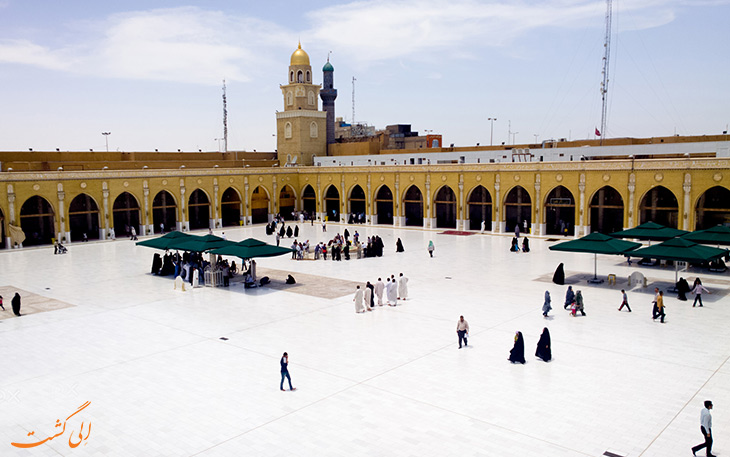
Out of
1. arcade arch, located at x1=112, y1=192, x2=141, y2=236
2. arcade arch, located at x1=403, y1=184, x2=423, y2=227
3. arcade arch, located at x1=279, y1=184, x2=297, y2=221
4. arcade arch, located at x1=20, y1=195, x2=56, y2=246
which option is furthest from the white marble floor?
arcade arch, located at x1=279, y1=184, x2=297, y2=221

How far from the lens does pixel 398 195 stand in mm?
41125

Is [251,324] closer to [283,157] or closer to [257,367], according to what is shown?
[257,367]

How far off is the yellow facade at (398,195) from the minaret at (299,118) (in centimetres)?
284

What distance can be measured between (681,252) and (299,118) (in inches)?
1348

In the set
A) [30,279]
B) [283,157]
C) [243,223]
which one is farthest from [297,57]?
[30,279]

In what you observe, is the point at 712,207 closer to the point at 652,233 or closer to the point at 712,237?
the point at 652,233

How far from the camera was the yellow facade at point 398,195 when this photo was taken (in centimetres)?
3070

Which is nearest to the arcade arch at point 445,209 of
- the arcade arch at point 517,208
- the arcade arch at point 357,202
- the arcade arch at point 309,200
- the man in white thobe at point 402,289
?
the arcade arch at point 517,208

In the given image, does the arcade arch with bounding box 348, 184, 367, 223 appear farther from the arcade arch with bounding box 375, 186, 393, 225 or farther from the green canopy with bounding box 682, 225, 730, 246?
the green canopy with bounding box 682, 225, 730, 246

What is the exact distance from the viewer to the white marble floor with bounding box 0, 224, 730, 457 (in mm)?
9242

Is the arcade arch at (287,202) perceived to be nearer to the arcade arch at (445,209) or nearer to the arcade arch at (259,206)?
the arcade arch at (259,206)

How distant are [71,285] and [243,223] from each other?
21.7 m

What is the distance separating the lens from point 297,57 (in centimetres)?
4794

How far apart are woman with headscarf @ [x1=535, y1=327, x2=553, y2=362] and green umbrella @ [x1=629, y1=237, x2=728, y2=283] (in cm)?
881
